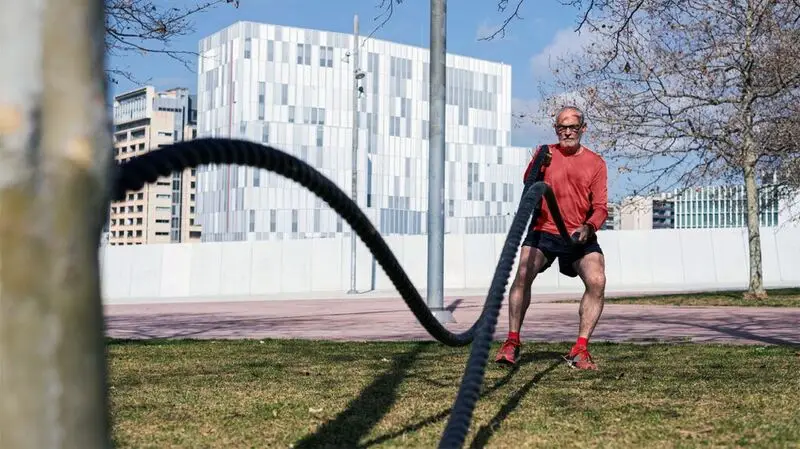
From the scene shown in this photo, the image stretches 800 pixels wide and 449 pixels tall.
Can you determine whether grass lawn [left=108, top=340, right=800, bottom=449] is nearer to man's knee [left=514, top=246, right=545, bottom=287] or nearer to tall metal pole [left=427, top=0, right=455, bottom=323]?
man's knee [left=514, top=246, right=545, bottom=287]

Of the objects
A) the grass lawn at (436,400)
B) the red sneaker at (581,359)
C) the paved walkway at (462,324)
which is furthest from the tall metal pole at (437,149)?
the red sneaker at (581,359)

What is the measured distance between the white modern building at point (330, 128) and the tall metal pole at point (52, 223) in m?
91.4

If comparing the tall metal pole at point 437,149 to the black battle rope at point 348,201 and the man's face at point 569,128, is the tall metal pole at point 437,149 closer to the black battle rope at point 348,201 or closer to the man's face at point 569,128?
the man's face at point 569,128

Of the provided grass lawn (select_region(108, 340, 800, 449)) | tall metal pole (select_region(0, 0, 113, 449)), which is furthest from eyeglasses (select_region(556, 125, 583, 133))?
tall metal pole (select_region(0, 0, 113, 449))

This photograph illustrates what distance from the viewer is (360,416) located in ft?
15.6

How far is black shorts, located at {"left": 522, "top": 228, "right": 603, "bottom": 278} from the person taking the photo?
22.1ft

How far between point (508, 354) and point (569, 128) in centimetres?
152

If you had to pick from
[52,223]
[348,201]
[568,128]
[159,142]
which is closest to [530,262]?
[568,128]

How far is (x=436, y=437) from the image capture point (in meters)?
4.21

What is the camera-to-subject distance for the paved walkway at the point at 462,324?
1148cm

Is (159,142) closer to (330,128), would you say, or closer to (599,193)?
(330,128)

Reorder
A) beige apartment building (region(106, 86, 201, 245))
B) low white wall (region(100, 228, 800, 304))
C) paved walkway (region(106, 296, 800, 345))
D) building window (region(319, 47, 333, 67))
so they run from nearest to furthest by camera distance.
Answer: paved walkway (region(106, 296, 800, 345))
low white wall (region(100, 228, 800, 304))
building window (region(319, 47, 333, 67))
beige apartment building (region(106, 86, 201, 245))

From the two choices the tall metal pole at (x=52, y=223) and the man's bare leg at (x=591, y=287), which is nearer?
the tall metal pole at (x=52, y=223)

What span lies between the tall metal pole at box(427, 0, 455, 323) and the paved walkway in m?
0.57
